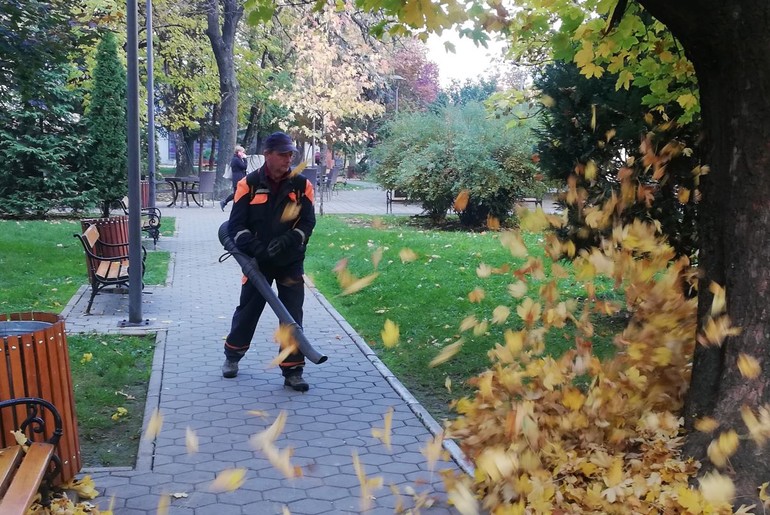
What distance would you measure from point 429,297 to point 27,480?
6492mm

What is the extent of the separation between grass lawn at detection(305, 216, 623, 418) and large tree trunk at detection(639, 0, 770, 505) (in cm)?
213

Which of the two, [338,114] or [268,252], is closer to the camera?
[268,252]

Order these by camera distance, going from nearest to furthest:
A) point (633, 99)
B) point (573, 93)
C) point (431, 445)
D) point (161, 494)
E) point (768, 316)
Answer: point (768, 316) → point (161, 494) → point (431, 445) → point (633, 99) → point (573, 93)

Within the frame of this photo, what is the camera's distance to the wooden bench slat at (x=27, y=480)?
2.80 metres

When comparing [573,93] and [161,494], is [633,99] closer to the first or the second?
[573,93]

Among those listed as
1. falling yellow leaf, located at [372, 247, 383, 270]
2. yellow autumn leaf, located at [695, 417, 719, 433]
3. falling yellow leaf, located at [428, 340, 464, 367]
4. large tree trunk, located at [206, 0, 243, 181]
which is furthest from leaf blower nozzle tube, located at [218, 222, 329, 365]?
large tree trunk, located at [206, 0, 243, 181]

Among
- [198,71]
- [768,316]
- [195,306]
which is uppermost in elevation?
[198,71]

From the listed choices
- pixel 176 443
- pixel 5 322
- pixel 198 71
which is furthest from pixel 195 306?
pixel 198 71

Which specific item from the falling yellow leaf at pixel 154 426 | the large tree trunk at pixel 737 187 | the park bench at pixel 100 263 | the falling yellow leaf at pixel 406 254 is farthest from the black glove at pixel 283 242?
the park bench at pixel 100 263

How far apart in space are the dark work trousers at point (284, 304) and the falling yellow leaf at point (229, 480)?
1572mm

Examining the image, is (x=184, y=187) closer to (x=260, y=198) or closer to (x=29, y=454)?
(x=260, y=198)

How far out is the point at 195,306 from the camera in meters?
8.71

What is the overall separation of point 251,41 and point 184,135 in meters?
8.99

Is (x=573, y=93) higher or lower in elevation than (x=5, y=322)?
higher
